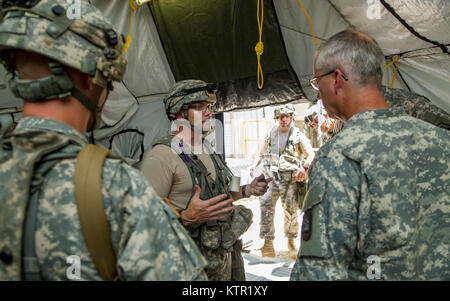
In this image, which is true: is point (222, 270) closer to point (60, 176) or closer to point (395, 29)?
point (60, 176)

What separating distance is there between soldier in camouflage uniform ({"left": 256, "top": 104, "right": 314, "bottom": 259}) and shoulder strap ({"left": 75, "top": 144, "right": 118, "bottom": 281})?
462 centimetres

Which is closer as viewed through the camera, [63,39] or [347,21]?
[63,39]

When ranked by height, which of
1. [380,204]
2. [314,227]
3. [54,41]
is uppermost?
[54,41]

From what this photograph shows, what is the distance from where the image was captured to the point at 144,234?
94 cm

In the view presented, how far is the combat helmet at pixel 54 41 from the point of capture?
0.99 metres

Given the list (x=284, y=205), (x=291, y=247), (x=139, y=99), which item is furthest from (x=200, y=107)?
(x=291, y=247)

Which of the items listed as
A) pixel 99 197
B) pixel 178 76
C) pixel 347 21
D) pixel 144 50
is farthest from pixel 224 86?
pixel 99 197

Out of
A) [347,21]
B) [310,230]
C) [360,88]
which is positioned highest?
[347,21]

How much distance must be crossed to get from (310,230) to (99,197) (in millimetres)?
902

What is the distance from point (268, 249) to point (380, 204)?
428 centimetres

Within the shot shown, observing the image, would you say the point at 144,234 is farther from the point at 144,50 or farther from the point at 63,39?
the point at 144,50

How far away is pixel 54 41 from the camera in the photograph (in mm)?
1005

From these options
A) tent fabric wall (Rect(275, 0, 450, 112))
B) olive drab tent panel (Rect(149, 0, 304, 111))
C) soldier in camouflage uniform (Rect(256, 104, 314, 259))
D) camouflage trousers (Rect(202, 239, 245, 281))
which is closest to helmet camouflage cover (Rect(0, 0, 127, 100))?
camouflage trousers (Rect(202, 239, 245, 281))

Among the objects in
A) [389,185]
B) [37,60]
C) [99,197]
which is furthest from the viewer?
[389,185]
